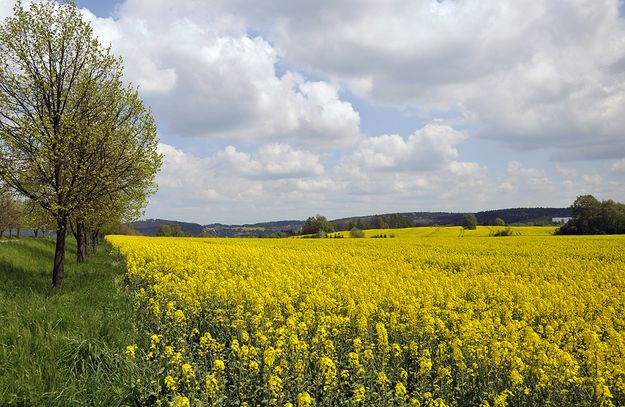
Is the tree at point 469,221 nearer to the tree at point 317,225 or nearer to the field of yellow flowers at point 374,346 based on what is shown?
the tree at point 317,225

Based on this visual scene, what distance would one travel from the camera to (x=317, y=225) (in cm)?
9631

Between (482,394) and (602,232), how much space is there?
74.8 meters

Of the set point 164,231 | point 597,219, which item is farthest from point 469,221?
point 164,231

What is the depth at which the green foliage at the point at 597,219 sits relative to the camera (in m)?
65.2

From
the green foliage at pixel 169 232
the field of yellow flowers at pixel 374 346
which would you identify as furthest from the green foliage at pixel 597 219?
the green foliage at pixel 169 232

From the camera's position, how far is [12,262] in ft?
53.6

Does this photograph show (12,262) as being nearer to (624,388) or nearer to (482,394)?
(482,394)

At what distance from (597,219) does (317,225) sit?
5405 cm

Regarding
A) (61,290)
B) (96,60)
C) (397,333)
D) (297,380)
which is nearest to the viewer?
(297,380)

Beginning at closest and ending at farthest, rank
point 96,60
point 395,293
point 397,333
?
1. point 397,333
2. point 395,293
3. point 96,60

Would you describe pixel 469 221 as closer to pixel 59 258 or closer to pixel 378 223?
pixel 378 223

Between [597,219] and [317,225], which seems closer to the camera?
[597,219]

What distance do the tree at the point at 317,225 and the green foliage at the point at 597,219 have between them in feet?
153

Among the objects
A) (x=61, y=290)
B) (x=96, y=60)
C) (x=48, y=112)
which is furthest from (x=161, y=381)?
(x=96, y=60)
